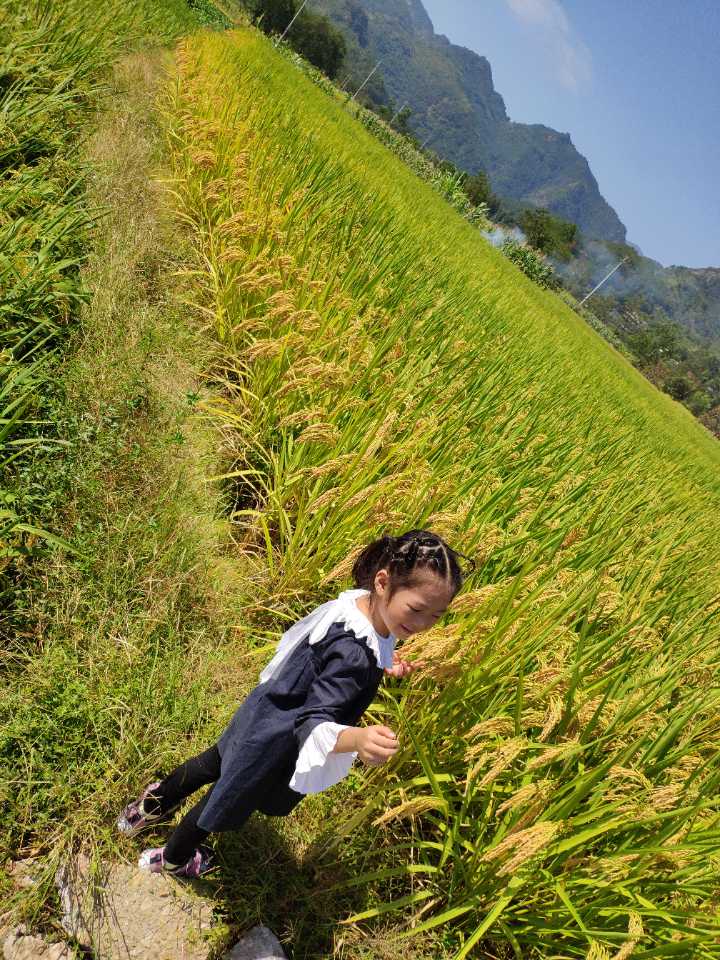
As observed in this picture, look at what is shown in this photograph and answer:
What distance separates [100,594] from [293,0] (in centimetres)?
7066

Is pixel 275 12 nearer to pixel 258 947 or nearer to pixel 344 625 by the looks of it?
pixel 344 625

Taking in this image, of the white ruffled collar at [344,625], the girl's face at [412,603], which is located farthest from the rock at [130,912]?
the girl's face at [412,603]

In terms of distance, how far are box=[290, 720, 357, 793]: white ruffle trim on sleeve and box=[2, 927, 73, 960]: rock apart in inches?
22.7

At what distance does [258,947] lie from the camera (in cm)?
139

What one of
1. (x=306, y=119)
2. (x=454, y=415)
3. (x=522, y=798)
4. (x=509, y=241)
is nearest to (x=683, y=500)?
(x=454, y=415)

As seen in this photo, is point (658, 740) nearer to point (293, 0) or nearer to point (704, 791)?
point (704, 791)

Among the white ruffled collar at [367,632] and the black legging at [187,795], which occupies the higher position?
the white ruffled collar at [367,632]

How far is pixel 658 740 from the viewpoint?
1.50 m

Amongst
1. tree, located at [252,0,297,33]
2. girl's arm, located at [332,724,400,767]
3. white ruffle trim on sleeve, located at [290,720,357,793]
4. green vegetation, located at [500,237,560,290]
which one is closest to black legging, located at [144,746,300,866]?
white ruffle trim on sleeve, located at [290,720,357,793]

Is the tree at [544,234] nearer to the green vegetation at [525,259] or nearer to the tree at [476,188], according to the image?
the tree at [476,188]

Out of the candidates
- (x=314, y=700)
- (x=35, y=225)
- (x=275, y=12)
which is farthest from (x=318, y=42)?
(x=314, y=700)

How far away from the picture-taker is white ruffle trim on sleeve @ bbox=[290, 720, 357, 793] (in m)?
1.25

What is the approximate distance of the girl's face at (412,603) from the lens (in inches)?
50.8

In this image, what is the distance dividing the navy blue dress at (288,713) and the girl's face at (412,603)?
8 centimetres
